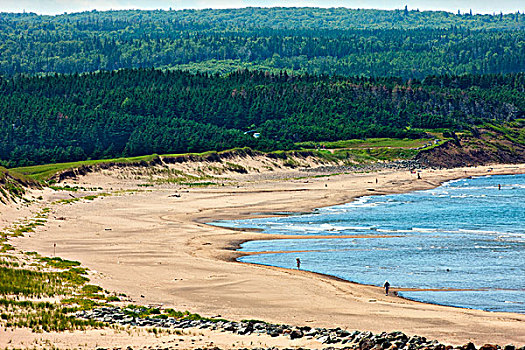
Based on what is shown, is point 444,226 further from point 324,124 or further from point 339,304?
point 324,124

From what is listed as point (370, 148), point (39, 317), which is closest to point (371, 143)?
point (370, 148)

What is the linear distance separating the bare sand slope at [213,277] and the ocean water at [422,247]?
9.89 ft

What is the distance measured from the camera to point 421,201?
99.1 metres

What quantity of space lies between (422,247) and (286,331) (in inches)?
1215

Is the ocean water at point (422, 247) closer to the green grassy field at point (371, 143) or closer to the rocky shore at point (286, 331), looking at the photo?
the rocky shore at point (286, 331)

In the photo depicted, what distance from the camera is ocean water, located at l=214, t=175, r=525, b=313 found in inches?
1793

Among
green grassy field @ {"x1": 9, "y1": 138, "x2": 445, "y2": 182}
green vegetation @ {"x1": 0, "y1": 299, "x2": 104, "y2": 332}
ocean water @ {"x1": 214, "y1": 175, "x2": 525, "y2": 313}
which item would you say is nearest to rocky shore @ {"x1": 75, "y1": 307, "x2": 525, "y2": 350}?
green vegetation @ {"x1": 0, "y1": 299, "x2": 104, "y2": 332}

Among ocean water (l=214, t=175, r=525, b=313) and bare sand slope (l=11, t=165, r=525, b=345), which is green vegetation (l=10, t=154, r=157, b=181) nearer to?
bare sand slope (l=11, t=165, r=525, b=345)

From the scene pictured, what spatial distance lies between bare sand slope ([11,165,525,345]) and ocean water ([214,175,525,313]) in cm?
302

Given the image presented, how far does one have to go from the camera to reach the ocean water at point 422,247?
4553 centimetres

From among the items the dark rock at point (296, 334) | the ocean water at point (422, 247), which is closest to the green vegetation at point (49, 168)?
the ocean water at point (422, 247)

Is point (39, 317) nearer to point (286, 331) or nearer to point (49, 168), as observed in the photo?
point (286, 331)

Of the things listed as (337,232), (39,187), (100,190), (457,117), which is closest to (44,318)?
(337,232)

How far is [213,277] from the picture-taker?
1848 inches
